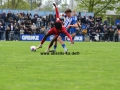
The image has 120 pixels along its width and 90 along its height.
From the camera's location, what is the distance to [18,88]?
9.57m

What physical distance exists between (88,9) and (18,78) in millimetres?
62576

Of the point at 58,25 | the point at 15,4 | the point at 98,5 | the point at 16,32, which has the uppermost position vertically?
the point at 15,4

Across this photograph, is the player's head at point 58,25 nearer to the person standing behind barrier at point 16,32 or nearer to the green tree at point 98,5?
the person standing behind barrier at point 16,32

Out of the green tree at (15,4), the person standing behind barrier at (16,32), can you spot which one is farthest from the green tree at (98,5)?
the person standing behind barrier at (16,32)

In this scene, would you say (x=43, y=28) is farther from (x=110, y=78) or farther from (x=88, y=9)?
(x=110, y=78)

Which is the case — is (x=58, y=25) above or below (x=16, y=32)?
above

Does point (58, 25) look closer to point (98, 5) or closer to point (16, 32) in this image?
point (16, 32)

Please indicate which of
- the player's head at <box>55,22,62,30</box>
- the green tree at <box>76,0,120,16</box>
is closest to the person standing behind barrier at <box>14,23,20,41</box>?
the green tree at <box>76,0,120,16</box>

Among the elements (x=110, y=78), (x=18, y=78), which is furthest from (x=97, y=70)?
(x=18, y=78)

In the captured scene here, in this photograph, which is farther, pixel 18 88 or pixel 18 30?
pixel 18 30

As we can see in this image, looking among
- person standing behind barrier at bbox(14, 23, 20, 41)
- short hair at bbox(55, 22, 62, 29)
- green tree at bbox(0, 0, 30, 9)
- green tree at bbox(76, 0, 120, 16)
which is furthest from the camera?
green tree at bbox(0, 0, 30, 9)

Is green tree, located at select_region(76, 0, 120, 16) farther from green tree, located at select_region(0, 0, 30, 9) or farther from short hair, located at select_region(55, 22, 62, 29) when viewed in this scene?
short hair, located at select_region(55, 22, 62, 29)

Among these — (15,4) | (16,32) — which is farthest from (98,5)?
(16,32)

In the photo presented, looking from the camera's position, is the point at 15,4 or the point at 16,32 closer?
the point at 16,32
